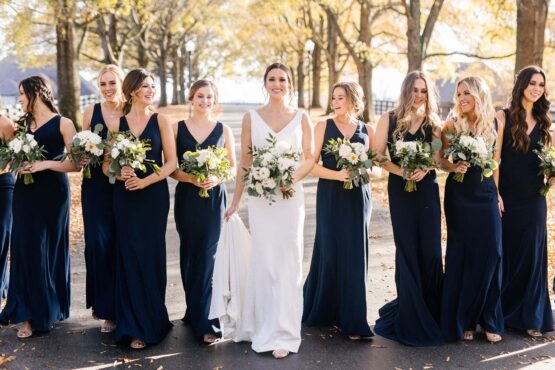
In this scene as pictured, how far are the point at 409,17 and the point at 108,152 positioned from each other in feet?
45.8

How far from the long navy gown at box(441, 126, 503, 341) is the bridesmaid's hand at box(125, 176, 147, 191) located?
326 cm

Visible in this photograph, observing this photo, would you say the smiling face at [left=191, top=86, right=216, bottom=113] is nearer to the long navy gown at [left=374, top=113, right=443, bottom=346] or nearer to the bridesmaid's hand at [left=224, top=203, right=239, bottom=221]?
the bridesmaid's hand at [left=224, top=203, right=239, bottom=221]

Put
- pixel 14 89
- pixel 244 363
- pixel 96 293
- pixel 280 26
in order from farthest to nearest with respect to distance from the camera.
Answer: pixel 14 89, pixel 280 26, pixel 96 293, pixel 244 363

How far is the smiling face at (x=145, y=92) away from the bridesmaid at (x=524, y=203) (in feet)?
12.3

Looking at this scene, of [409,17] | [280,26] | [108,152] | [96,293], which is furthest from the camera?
[280,26]

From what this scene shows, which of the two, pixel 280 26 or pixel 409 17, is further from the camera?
pixel 280 26

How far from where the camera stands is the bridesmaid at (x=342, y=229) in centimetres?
623

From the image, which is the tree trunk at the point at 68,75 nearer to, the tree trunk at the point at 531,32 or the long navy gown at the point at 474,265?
the tree trunk at the point at 531,32

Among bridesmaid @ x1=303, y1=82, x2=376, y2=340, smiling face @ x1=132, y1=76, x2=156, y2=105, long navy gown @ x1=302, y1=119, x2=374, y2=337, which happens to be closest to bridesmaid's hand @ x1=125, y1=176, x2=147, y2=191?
smiling face @ x1=132, y1=76, x2=156, y2=105

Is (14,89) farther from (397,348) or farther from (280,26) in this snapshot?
(397,348)

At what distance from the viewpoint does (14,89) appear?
67938mm

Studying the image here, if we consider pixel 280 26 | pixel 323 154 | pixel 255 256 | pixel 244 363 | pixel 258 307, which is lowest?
pixel 244 363

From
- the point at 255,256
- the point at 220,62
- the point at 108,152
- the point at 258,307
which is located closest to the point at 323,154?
the point at 255,256

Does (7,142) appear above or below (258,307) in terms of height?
above
